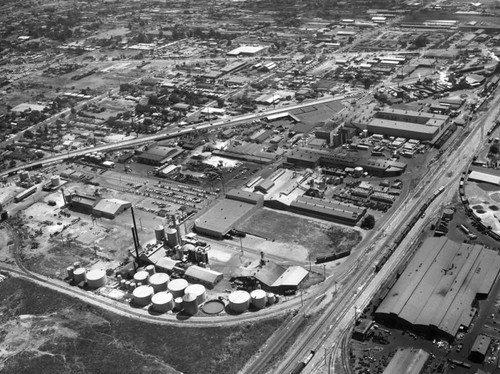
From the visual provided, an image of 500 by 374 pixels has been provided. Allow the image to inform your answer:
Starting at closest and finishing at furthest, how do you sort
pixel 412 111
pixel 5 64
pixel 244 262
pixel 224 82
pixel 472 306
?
pixel 472 306, pixel 244 262, pixel 412 111, pixel 224 82, pixel 5 64

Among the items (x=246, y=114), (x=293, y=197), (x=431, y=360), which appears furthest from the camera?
(x=246, y=114)

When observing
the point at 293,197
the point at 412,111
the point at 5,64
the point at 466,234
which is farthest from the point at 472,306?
the point at 5,64

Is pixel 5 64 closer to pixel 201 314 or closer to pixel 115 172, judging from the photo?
pixel 115 172

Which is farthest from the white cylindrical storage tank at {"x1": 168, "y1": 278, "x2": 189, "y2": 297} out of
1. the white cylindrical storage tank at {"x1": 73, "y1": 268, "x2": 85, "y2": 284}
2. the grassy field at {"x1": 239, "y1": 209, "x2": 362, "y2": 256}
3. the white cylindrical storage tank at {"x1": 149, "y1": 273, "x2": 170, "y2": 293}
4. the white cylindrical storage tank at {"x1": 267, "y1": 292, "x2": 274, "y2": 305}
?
the grassy field at {"x1": 239, "y1": 209, "x2": 362, "y2": 256}

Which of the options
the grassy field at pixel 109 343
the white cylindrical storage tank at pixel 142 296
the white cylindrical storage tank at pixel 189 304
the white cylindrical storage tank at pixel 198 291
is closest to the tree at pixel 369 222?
the grassy field at pixel 109 343

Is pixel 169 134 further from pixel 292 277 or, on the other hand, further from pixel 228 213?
pixel 292 277

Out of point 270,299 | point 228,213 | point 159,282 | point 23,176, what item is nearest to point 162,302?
point 159,282
